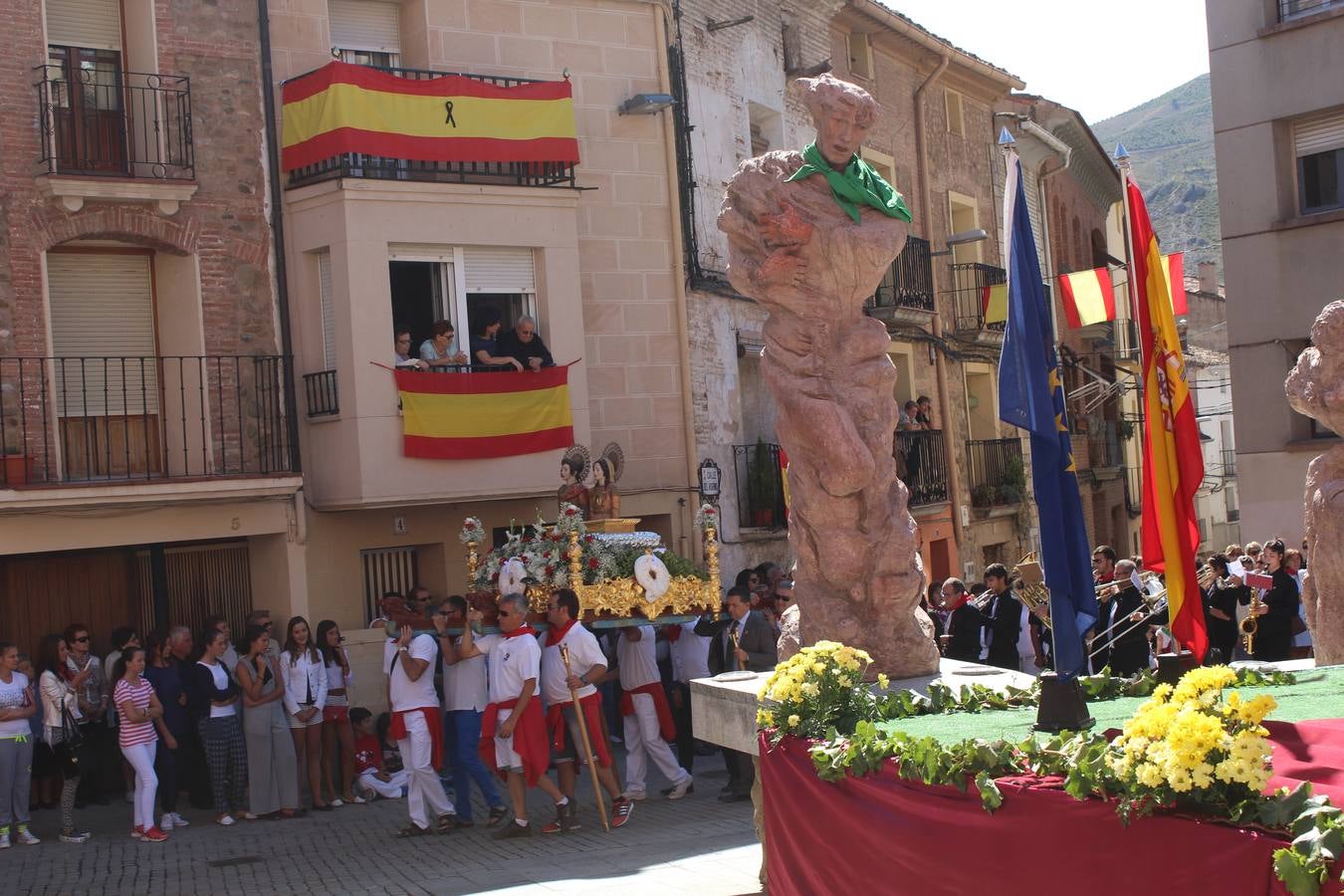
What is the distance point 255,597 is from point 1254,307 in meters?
13.2

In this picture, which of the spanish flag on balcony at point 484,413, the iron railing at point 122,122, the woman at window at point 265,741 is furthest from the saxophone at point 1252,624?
the iron railing at point 122,122

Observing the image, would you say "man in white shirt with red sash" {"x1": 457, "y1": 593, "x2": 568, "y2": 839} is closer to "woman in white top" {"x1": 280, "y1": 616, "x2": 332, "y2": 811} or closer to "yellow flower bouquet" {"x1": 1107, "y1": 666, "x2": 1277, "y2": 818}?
"woman in white top" {"x1": 280, "y1": 616, "x2": 332, "y2": 811}

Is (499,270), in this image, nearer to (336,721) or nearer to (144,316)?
(144,316)

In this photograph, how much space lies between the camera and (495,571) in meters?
13.7

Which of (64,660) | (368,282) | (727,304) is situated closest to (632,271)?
(727,304)

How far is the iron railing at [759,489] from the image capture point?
21.3 meters

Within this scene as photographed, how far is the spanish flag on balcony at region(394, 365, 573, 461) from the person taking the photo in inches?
683

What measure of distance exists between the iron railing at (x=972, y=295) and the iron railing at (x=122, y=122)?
14424 millimetres

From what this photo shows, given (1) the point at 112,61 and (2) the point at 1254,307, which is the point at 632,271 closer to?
(1) the point at 112,61

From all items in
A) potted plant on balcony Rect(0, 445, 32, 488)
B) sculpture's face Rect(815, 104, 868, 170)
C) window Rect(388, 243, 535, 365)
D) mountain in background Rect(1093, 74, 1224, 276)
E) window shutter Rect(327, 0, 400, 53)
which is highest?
mountain in background Rect(1093, 74, 1224, 276)

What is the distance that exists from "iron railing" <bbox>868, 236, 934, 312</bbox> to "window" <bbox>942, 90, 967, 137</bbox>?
12.0ft

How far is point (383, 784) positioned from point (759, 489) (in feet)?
26.0

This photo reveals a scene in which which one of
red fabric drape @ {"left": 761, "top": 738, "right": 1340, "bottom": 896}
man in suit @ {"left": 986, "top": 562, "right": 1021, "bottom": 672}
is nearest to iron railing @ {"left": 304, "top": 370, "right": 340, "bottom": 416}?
man in suit @ {"left": 986, "top": 562, "right": 1021, "bottom": 672}

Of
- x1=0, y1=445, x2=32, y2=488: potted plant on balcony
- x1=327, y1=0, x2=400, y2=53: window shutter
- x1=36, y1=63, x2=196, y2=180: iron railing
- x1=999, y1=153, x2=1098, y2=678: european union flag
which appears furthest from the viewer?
x1=327, y1=0, x2=400, y2=53: window shutter
